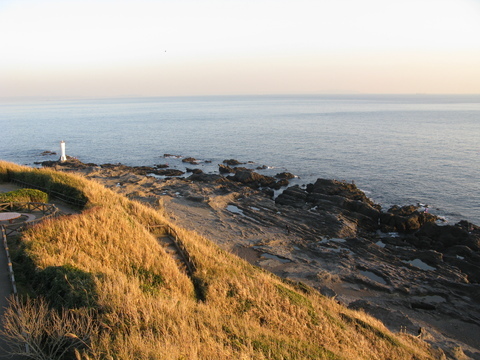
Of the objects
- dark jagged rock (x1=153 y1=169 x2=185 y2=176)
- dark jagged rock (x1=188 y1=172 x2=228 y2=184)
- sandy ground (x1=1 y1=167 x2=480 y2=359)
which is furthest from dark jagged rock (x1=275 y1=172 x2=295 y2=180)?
dark jagged rock (x1=153 y1=169 x2=185 y2=176)

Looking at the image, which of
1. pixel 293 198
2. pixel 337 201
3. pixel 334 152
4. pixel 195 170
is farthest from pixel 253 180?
pixel 334 152

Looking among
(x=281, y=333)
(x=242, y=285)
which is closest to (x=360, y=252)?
(x=242, y=285)

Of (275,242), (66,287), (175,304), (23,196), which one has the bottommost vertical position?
(275,242)

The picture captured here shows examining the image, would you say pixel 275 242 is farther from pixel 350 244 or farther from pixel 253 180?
pixel 253 180

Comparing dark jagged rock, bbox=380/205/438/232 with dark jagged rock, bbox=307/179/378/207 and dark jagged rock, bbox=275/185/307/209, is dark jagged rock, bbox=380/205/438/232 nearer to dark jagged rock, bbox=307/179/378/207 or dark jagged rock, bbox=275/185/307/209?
dark jagged rock, bbox=307/179/378/207

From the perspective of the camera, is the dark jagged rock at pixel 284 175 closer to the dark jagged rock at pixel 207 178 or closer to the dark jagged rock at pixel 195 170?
the dark jagged rock at pixel 207 178

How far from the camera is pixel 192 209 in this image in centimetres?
3158

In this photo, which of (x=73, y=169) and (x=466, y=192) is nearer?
(x=466, y=192)

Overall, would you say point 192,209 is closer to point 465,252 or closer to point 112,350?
point 465,252

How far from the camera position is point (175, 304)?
10.0 metres

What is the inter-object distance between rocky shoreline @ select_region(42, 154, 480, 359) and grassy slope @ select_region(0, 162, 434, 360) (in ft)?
11.4

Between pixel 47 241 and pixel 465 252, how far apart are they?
25.4 m

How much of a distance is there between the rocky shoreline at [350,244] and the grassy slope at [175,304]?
346 centimetres

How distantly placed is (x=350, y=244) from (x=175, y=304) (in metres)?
18.6
